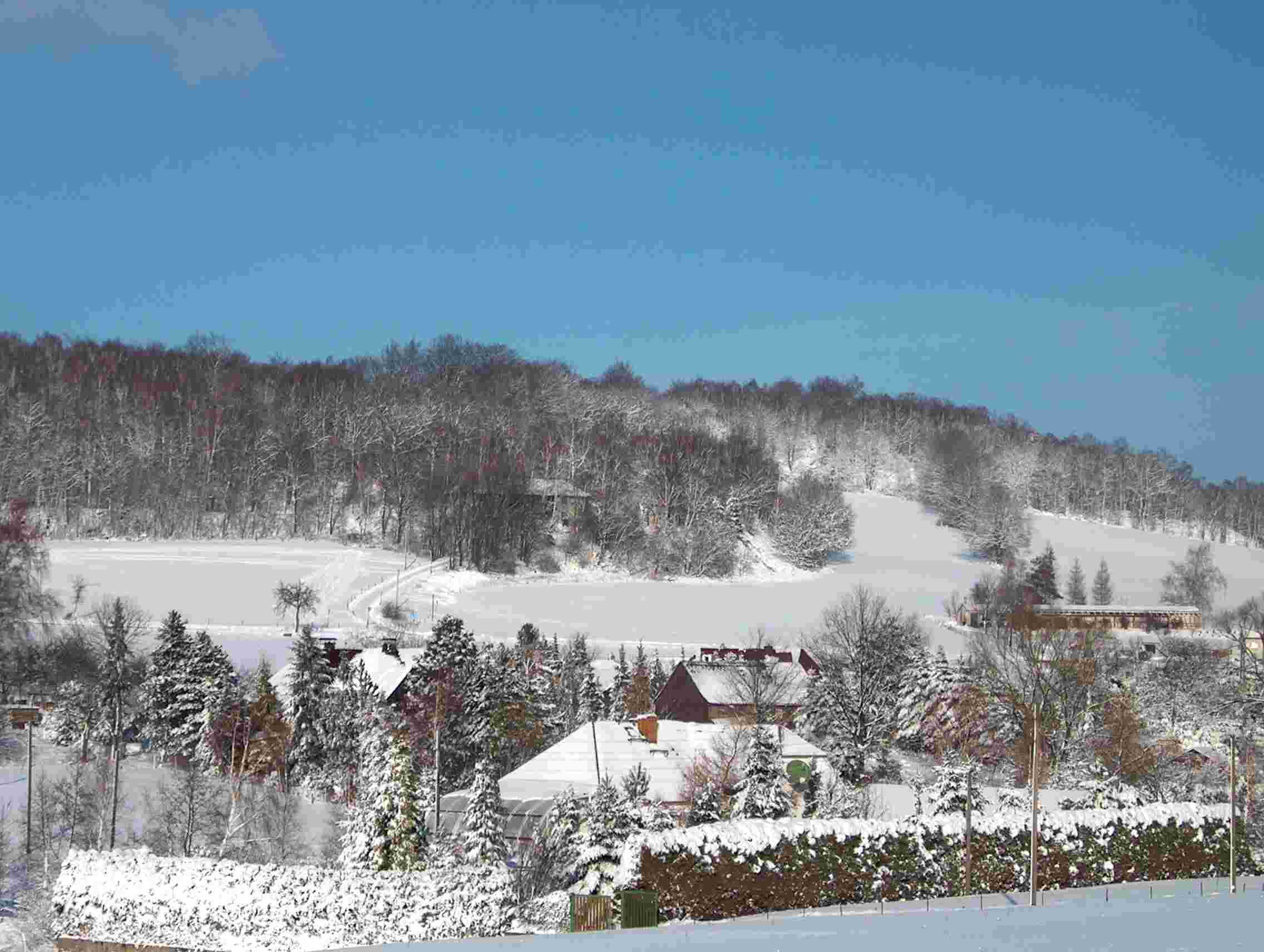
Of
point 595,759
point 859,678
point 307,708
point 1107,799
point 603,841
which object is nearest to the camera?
point 603,841

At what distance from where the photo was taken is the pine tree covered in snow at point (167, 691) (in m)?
44.0

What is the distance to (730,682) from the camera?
51312mm

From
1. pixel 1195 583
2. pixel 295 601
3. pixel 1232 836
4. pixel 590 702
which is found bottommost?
pixel 1232 836

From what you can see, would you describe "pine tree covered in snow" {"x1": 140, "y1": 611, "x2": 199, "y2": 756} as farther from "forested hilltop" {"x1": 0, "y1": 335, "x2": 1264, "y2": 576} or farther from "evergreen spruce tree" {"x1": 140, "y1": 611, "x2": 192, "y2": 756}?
"forested hilltop" {"x1": 0, "y1": 335, "x2": 1264, "y2": 576}

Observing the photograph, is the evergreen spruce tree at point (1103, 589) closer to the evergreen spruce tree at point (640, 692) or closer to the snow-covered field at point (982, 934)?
the evergreen spruce tree at point (640, 692)

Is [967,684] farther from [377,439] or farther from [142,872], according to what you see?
[377,439]

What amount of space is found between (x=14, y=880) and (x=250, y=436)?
271 ft

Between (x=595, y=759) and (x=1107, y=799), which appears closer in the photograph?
(x=1107, y=799)

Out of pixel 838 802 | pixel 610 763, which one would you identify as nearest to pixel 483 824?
pixel 610 763

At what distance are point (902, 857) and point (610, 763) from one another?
12337mm

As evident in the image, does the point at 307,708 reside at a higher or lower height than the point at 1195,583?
lower

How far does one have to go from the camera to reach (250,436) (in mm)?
106625

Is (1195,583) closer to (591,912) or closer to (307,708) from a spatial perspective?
(307,708)

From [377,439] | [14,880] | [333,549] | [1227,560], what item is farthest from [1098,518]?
[14,880]
